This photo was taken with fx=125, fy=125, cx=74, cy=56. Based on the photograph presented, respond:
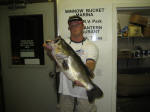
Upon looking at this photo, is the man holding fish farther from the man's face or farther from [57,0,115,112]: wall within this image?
[57,0,115,112]: wall

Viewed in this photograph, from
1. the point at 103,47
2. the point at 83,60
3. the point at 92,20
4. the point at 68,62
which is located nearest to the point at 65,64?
the point at 68,62

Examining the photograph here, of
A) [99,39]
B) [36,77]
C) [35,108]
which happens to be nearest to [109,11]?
[99,39]

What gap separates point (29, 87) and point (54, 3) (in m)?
1.26

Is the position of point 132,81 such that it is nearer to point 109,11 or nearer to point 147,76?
point 147,76

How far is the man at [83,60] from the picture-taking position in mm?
1420

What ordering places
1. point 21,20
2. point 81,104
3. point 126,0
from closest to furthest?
point 81,104 < point 126,0 < point 21,20

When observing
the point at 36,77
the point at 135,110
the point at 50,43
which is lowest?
the point at 135,110

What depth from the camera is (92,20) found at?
5.43 ft

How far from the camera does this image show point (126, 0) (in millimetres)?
1619

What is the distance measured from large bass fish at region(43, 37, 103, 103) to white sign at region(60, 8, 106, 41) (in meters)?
0.49

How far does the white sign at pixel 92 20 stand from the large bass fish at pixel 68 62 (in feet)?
1.62

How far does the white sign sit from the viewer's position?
1644 mm

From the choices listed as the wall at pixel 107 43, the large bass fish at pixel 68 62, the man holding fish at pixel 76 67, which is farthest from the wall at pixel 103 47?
the large bass fish at pixel 68 62

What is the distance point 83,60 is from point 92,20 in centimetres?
59
